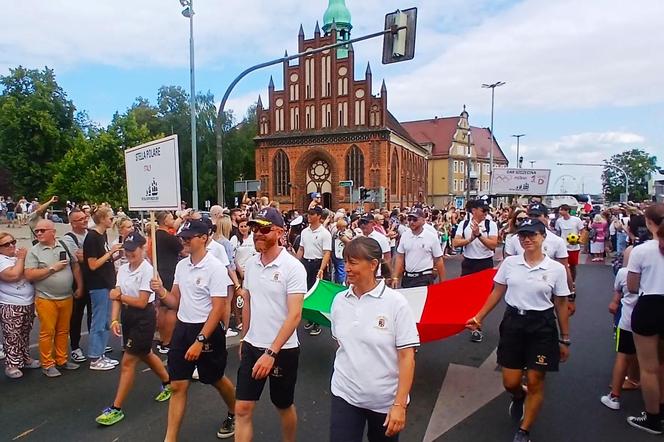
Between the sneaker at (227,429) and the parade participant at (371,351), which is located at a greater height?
the parade participant at (371,351)

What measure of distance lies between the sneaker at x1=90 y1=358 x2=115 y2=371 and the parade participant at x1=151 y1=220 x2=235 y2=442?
253 cm

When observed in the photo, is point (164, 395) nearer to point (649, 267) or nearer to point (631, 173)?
point (649, 267)

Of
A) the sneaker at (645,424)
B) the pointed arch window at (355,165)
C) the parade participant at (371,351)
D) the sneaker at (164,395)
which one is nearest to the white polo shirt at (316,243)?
the sneaker at (164,395)

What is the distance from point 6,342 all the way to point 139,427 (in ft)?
7.90

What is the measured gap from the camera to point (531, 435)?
13.3 ft

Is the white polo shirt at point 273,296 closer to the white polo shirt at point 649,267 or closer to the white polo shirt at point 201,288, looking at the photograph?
the white polo shirt at point 201,288

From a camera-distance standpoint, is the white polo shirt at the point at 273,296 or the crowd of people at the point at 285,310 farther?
the white polo shirt at the point at 273,296

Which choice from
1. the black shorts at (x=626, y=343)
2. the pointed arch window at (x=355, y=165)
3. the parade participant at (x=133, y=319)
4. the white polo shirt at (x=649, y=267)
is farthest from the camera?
the pointed arch window at (x=355, y=165)

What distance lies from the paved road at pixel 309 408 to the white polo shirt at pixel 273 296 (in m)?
1.20

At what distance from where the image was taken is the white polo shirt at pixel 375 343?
8.39 ft

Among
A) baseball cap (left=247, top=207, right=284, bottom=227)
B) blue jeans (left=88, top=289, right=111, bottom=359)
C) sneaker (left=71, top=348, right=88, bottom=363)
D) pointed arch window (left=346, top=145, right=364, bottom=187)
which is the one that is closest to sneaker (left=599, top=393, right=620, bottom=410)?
→ baseball cap (left=247, top=207, right=284, bottom=227)

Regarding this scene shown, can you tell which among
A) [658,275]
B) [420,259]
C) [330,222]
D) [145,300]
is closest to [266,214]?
[145,300]

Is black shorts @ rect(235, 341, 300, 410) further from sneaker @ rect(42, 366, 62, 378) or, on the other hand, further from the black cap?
sneaker @ rect(42, 366, 62, 378)

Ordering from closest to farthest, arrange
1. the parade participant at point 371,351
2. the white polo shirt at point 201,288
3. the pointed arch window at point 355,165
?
the parade participant at point 371,351, the white polo shirt at point 201,288, the pointed arch window at point 355,165
